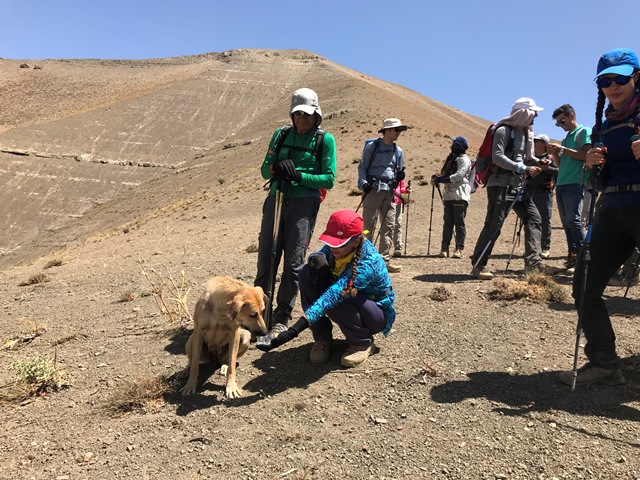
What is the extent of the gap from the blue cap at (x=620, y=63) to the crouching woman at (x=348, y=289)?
221cm

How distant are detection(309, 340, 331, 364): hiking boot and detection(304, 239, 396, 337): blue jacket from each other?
611mm

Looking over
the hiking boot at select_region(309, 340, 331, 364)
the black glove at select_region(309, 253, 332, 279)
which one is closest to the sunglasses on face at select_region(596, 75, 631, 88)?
the black glove at select_region(309, 253, 332, 279)

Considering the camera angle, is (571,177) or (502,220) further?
(571,177)

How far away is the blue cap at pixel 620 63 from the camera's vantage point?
3.30 meters

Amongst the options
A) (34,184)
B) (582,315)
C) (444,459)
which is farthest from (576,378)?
(34,184)

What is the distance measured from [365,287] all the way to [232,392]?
5.06 ft

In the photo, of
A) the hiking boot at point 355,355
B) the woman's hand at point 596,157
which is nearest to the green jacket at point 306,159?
the hiking boot at point 355,355

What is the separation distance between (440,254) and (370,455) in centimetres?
723

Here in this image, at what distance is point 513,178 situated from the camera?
6.63m

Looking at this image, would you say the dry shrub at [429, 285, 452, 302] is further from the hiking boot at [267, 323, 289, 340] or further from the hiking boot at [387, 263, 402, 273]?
the hiking boot at [267, 323, 289, 340]

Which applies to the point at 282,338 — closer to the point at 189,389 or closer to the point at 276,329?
the point at 276,329

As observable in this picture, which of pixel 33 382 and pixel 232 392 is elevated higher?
pixel 232 392

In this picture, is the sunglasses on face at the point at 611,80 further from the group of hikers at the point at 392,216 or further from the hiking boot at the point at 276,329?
the hiking boot at the point at 276,329

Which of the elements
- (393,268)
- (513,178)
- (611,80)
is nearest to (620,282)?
(513,178)
